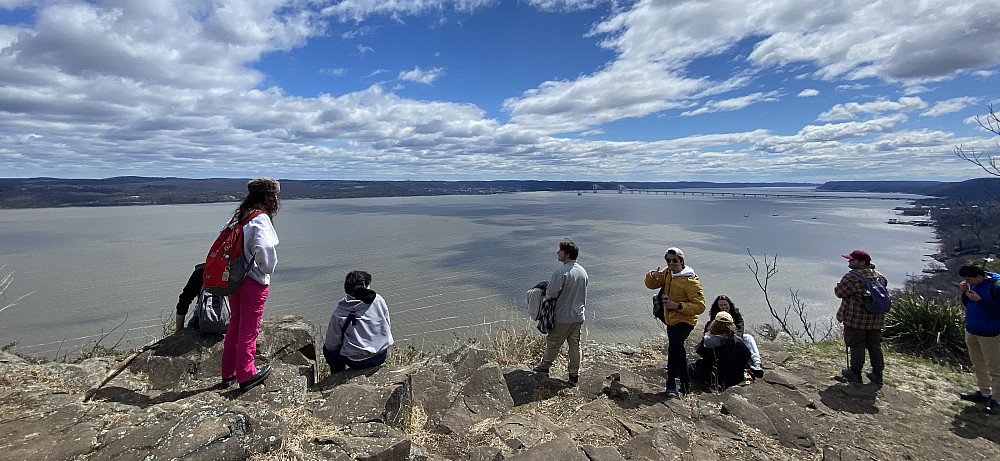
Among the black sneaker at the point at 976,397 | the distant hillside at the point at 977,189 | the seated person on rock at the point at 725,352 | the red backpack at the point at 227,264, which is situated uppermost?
the distant hillside at the point at 977,189

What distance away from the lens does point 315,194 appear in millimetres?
148750

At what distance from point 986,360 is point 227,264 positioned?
7.42 meters

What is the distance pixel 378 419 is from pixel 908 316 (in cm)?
833

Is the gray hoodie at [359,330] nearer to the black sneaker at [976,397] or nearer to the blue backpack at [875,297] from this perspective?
the blue backpack at [875,297]

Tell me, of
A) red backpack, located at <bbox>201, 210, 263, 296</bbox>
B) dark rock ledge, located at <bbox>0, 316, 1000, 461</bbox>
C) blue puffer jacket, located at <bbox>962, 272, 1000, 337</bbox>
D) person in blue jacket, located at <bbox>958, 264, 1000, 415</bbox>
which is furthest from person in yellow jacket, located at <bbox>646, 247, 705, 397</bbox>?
red backpack, located at <bbox>201, 210, 263, 296</bbox>

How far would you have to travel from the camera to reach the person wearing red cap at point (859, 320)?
16.4ft

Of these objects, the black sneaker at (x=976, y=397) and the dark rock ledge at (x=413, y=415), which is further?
the black sneaker at (x=976, y=397)

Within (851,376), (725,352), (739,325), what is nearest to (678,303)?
(725,352)

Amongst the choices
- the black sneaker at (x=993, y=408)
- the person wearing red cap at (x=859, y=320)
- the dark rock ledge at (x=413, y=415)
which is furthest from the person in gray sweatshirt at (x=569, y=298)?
the black sneaker at (x=993, y=408)

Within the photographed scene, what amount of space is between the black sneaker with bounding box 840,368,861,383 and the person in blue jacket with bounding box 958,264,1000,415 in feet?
3.41

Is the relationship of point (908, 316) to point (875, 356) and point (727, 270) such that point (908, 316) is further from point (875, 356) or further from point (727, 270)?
point (727, 270)

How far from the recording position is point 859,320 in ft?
16.6

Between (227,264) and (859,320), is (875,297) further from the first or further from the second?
(227,264)

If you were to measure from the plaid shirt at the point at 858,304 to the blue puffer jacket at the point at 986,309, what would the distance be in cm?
72
